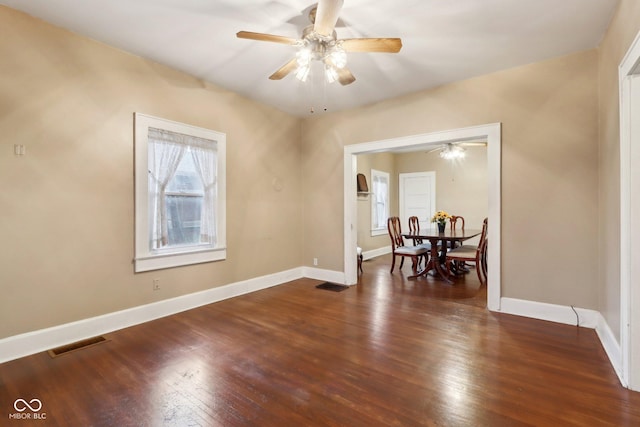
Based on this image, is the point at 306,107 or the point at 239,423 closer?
the point at 239,423

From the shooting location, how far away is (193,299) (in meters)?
3.66

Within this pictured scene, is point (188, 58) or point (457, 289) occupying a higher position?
point (188, 58)

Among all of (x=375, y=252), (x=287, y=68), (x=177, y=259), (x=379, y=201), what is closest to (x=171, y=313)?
(x=177, y=259)

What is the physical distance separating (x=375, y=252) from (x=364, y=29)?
18.2ft

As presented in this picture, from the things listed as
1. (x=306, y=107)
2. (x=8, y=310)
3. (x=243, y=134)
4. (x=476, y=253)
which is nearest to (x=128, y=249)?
(x=8, y=310)

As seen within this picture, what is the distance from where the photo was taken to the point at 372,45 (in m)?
2.29

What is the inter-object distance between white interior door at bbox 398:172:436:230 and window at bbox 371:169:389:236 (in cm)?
48

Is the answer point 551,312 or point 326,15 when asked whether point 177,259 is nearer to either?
point 326,15

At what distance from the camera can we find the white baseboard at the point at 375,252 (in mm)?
6982

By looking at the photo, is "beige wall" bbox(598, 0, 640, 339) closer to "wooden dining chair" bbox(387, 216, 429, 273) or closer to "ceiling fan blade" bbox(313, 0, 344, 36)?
"ceiling fan blade" bbox(313, 0, 344, 36)

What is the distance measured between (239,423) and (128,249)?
89.3 inches

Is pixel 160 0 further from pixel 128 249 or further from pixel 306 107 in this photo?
pixel 306 107
